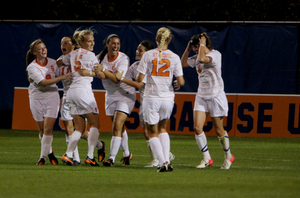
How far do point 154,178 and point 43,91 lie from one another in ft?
8.73

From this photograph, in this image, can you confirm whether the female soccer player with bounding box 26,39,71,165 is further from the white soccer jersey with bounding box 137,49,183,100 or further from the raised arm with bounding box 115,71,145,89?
the white soccer jersey with bounding box 137,49,183,100

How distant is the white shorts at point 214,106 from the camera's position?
809cm

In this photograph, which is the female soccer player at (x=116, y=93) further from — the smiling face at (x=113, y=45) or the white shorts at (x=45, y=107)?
the white shorts at (x=45, y=107)

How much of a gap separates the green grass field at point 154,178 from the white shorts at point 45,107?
30.9 inches

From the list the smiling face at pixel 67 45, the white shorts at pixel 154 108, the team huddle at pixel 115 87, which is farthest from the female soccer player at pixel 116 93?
the white shorts at pixel 154 108

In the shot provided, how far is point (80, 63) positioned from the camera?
8.05m

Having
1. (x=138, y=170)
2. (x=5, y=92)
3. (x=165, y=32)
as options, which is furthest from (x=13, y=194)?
(x=5, y=92)

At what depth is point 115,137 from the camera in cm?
816

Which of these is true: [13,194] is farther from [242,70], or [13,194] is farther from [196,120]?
[242,70]

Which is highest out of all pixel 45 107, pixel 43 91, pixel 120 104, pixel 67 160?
pixel 43 91

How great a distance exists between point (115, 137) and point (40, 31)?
10120 millimetres

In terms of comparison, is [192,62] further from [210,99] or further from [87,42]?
[87,42]

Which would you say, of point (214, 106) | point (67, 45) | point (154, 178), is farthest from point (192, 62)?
point (154, 178)

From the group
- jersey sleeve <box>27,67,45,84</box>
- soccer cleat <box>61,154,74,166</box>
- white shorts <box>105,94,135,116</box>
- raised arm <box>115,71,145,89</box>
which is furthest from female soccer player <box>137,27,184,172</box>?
jersey sleeve <box>27,67,45,84</box>
